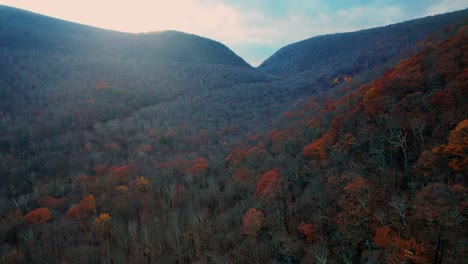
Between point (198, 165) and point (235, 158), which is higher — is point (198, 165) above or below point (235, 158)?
below

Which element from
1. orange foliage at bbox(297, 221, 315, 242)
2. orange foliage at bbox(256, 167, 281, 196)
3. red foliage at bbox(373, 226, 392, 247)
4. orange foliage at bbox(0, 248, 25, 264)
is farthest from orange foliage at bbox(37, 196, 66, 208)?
red foliage at bbox(373, 226, 392, 247)

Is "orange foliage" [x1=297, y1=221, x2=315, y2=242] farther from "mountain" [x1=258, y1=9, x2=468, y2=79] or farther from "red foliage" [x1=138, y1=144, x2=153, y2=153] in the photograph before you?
"mountain" [x1=258, y1=9, x2=468, y2=79]

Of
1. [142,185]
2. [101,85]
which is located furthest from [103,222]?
[101,85]

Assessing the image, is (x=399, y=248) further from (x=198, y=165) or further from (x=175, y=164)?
(x=175, y=164)

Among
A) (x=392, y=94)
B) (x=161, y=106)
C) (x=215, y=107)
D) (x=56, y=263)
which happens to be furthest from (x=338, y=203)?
(x=161, y=106)

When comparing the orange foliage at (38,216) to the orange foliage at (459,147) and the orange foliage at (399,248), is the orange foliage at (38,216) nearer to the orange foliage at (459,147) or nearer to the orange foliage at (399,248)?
the orange foliage at (399,248)

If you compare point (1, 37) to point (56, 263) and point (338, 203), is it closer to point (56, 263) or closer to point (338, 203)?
point (56, 263)
